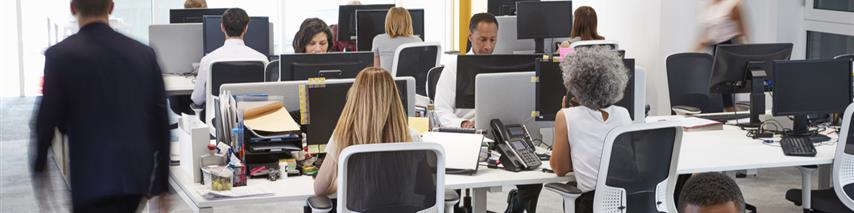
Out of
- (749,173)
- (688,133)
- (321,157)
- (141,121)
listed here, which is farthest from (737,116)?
(141,121)

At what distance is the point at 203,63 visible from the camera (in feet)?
22.6

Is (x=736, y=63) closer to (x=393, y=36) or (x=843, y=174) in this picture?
(x=843, y=174)

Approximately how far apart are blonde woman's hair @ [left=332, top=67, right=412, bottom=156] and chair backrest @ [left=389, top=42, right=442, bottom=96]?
2.88m

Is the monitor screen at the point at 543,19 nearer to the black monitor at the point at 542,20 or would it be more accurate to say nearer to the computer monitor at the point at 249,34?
the black monitor at the point at 542,20

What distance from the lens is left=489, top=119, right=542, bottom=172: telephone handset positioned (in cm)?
489

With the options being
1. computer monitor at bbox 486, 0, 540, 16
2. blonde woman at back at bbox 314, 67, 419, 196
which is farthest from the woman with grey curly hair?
computer monitor at bbox 486, 0, 540, 16

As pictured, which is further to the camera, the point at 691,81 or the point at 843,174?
the point at 691,81

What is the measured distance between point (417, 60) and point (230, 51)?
45.2 inches

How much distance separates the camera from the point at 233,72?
652 centimetres

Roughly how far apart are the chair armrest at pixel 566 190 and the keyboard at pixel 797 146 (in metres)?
1.24

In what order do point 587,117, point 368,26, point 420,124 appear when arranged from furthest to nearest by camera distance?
point 368,26
point 420,124
point 587,117

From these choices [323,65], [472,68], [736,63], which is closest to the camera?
[472,68]

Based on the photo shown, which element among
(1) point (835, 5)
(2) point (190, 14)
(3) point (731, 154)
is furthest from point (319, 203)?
(1) point (835, 5)

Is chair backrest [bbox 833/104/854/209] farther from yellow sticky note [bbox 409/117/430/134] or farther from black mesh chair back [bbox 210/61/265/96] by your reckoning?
black mesh chair back [bbox 210/61/265/96]
